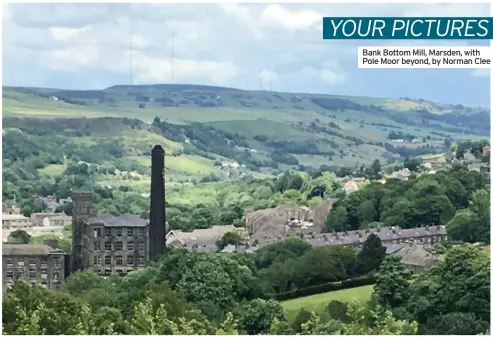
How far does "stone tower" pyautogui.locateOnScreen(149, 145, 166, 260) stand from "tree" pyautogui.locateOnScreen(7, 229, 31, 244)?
192 cm

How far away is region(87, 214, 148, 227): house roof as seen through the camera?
1648 cm

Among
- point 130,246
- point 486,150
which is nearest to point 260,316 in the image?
point 130,246

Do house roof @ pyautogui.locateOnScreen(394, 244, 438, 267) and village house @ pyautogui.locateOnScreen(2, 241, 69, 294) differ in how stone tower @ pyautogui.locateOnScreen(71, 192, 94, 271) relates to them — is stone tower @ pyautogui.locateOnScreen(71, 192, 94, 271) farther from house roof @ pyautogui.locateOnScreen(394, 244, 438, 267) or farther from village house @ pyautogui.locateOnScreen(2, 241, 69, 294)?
house roof @ pyautogui.locateOnScreen(394, 244, 438, 267)

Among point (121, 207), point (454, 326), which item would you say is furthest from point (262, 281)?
point (121, 207)

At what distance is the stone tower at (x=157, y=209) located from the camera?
1598 cm

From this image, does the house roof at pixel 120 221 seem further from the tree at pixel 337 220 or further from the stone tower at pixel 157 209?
the tree at pixel 337 220

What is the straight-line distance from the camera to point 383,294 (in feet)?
39.8

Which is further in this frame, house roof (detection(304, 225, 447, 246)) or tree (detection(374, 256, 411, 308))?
house roof (detection(304, 225, 447, 246))

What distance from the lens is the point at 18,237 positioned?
1719 cm

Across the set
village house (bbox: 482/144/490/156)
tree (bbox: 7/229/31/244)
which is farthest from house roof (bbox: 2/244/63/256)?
village house (bbox: 482/144/490/156)

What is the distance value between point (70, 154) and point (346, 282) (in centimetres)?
983

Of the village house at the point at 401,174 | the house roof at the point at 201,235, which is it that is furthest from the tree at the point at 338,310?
the village house at the point at 401,174

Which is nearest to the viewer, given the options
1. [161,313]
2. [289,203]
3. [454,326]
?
[161,313]

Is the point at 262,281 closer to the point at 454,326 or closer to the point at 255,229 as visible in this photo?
the point at 454,326
